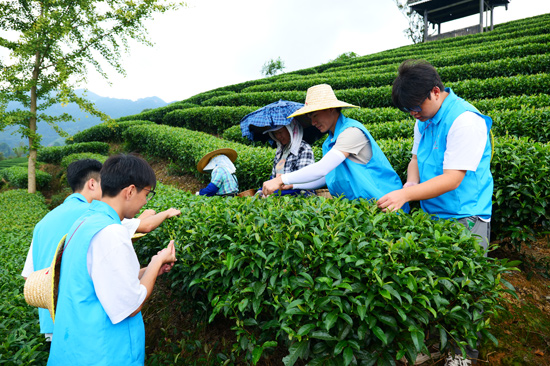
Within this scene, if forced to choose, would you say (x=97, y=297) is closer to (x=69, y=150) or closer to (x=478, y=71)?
(x=478, y=71)

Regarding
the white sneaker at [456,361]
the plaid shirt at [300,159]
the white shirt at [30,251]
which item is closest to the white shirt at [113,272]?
the white shirt at [30,251]

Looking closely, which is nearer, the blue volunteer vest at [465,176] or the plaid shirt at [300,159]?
the blue volunteer vest at [465,176]

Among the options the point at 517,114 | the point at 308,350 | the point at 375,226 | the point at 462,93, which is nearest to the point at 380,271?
the point at 375,226

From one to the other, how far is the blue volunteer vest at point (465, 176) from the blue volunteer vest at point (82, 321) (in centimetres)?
223

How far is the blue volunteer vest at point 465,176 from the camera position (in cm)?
220

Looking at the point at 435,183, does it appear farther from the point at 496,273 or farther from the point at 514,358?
the point at 514,358

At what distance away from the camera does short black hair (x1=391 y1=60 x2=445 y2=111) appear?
2154mm

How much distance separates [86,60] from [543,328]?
14443mm

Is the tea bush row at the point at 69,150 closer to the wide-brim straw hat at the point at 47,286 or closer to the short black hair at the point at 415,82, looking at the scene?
the wide-brim straw hat at the point at 47,286

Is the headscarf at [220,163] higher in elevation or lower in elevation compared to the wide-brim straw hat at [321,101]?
lower

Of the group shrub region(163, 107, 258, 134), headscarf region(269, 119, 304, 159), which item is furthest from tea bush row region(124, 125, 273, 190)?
shrub region(163, 107, 258, 134)

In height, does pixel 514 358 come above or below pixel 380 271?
below

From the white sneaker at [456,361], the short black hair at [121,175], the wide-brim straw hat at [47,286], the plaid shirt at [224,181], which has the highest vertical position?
the short black hair at [121,175]

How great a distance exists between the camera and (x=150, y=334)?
10.4 feet
